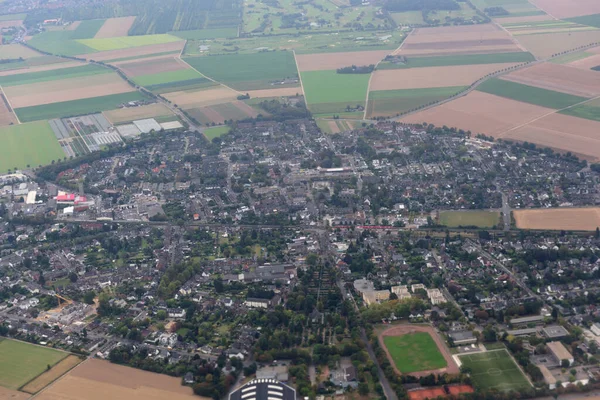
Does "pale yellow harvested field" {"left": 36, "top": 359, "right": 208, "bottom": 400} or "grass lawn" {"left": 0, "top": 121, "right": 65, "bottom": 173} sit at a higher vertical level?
"grass lawn" {"left": 0, "top": 121, "right": 65, "bottom": 173}

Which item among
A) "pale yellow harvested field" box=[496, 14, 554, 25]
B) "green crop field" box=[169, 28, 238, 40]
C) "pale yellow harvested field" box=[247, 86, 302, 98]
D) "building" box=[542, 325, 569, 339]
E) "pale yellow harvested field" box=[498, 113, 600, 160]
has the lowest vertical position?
"building" box=[542, 325, 569, 339]

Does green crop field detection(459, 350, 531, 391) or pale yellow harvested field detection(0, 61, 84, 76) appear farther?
pale yellow harvested field detection(0, 61, 84, 76)

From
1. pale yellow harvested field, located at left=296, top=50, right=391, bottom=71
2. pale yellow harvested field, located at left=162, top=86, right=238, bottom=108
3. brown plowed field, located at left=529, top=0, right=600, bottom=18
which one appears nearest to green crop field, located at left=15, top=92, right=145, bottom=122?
pale yellow harvested field, located at left=162, top=86, right=238, bottom=108

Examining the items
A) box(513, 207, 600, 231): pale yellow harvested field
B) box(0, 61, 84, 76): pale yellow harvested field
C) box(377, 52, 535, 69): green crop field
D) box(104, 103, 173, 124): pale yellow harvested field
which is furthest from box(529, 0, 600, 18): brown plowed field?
box(0, 61, 84, 76): pale yellow harvested field

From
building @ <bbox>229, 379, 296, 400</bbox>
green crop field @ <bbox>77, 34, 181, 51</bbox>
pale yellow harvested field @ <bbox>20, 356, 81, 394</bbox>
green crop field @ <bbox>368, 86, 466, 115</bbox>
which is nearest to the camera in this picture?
building @ <bbox>229, 379, 296, 400</bbox>

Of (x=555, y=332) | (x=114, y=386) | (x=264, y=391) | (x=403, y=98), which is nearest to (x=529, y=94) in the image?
(x=403, y=98)

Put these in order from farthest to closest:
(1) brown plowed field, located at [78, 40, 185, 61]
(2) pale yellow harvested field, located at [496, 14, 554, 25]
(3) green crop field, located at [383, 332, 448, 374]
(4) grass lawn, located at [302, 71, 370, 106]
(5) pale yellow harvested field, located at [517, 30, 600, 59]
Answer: (2) pale yellow harvested field, located at [496, 14, 554, 25] < (1) brown plowed field, located at [78, 40, 185, 61] < (5) pale yellow harvested field, located at [517, 30, 600, 59] < (4) grass lawn, located at [302, 71, 370, 106] < (3) green crop field, located at [383, 332, 448, 374]

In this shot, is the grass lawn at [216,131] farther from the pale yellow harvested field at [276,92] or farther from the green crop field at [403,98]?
the green crop field at [403,98]

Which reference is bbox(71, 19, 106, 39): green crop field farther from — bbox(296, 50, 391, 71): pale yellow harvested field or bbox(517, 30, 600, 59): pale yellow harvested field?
bbox(517, 30, 600, 59): pale yellow harvested field

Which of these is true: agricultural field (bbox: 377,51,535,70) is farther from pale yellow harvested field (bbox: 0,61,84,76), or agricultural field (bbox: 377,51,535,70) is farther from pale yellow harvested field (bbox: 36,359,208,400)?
pale yellow harvested field (bbox: 36,359,208,400)
